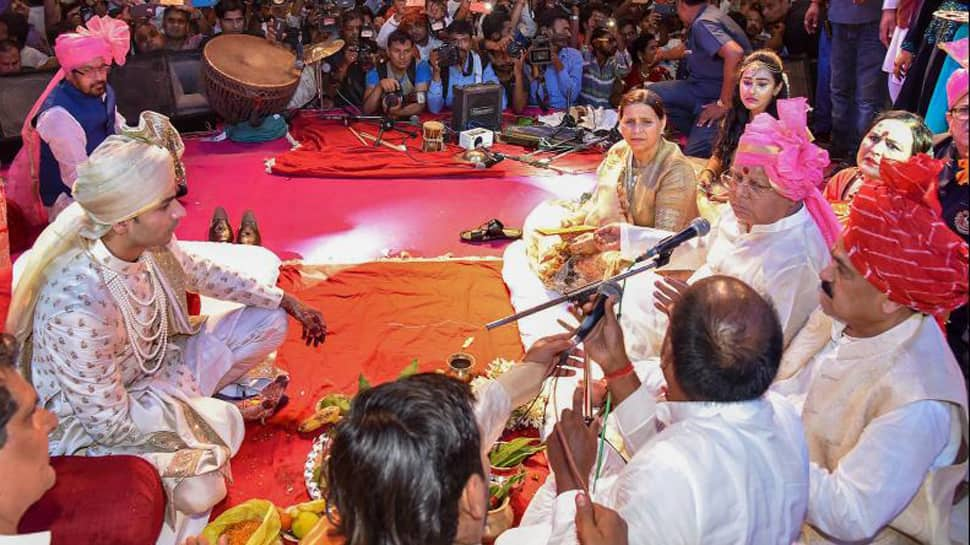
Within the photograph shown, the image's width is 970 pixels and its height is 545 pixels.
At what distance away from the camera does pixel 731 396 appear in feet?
6.82

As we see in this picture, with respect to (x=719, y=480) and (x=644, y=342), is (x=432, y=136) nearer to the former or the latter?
(x=644, y=342)

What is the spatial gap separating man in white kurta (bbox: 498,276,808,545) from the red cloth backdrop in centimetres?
153

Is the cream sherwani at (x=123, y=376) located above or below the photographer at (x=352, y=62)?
above

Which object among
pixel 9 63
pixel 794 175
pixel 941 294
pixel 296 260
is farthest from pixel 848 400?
pixel 9 63

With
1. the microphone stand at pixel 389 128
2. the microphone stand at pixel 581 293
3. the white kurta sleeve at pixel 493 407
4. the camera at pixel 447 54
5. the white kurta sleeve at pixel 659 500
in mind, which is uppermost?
the microphone stand at pixel 581 293

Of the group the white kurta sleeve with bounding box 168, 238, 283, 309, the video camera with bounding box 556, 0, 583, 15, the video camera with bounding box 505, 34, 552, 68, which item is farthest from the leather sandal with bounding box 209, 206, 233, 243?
the video camera with bounding box 556, 0, 583, 15

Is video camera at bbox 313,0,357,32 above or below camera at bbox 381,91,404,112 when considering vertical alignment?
above

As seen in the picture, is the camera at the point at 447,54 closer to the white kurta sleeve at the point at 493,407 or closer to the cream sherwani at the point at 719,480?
the white kurta sleeve at the point at 493,407

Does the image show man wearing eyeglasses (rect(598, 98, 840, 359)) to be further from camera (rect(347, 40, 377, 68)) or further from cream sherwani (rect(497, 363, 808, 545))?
camera (rect(347, 40, 377, 68))

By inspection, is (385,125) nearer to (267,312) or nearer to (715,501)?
(267,312)

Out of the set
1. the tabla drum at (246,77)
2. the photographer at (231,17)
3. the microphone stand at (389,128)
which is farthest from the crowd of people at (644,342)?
the photographer at (231,17)

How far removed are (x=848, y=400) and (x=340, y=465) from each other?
155cm

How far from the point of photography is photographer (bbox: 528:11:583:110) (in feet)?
30.2

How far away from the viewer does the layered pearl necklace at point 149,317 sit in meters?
3.11
